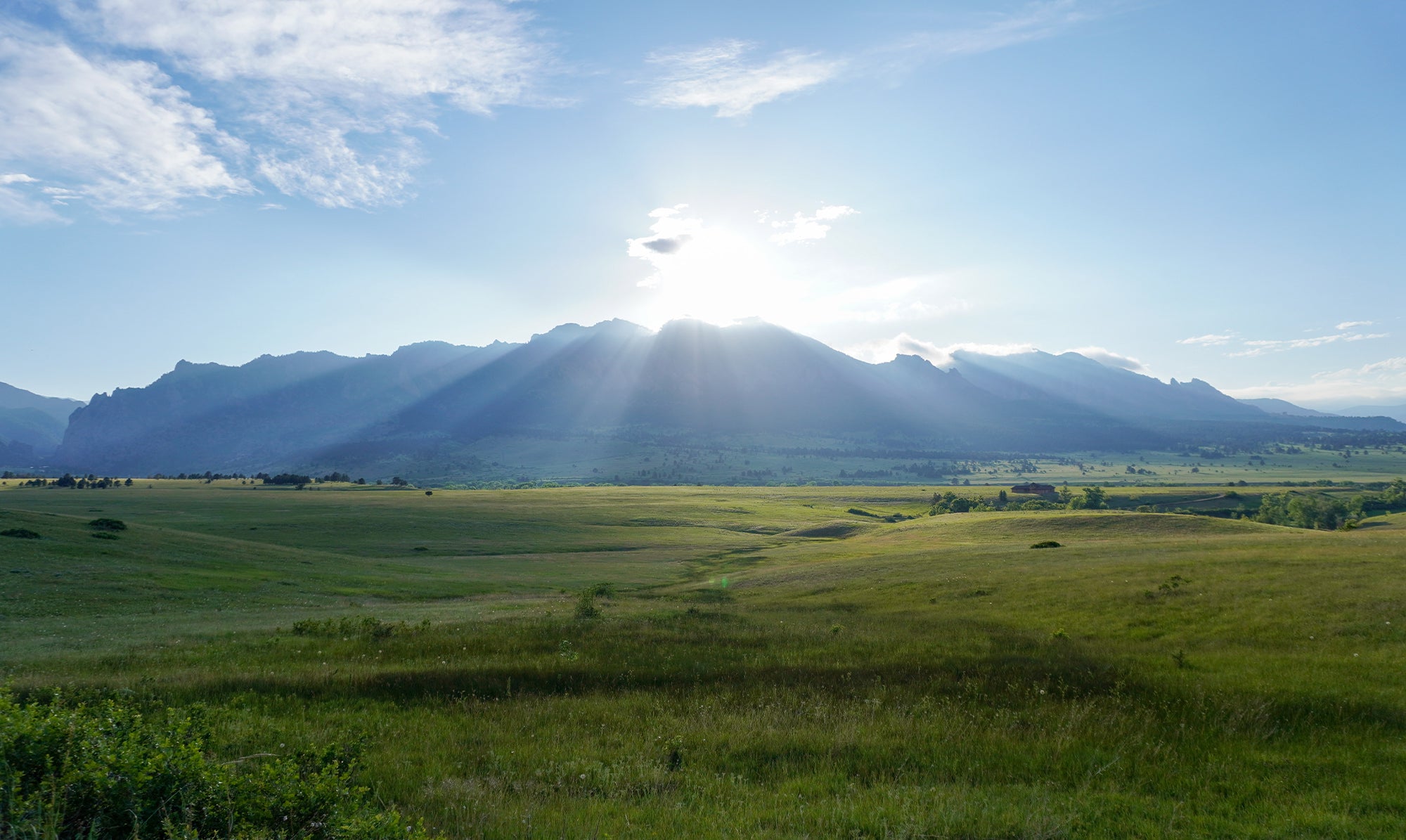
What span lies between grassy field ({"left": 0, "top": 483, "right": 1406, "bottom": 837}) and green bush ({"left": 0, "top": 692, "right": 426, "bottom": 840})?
86.8 inches

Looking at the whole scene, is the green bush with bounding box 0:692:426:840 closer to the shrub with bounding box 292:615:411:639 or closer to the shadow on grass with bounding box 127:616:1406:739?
the shadow on grass with bounding box 127:616:1406:739

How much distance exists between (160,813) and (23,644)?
2541 centimetres

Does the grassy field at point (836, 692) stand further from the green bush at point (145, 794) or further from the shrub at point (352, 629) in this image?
the green bush at point (145, 794)

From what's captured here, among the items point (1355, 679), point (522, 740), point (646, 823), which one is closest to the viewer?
point (646, 823)

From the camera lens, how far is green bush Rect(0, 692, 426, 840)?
570cm

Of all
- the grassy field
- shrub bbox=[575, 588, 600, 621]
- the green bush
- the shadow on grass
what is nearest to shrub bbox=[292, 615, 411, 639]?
the grassy field

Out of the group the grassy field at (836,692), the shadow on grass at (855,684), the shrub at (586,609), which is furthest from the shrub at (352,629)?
the shadow on grass at (855,684)

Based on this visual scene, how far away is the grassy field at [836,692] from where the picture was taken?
8.82 m

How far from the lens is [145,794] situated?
19.9 ft

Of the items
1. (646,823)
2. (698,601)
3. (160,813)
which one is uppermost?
(160,813)

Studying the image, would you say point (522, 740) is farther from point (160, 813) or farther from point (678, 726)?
point (160, 813)

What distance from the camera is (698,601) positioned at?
40.2 m

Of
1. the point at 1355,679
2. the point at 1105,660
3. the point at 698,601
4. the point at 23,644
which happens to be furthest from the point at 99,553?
the point at 1355,679

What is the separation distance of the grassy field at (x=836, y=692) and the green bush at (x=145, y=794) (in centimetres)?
220
